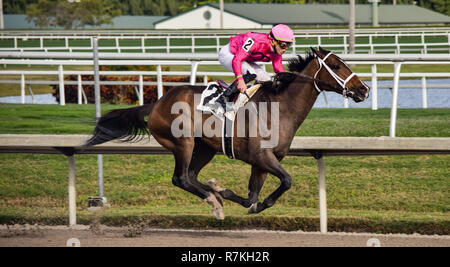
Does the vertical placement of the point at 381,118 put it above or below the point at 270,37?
below

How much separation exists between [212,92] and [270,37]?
59cm

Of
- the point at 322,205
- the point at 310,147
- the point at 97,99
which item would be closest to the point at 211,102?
the point at 310,147

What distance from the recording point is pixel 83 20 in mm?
55531

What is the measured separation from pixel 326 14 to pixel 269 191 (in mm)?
48800

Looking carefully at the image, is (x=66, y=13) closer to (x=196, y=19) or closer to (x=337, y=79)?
(x=196, y=19)

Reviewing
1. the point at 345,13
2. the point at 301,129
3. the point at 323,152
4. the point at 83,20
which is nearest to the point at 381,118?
the point at 301,129

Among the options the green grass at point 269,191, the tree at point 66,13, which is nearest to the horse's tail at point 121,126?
the green grass at point 269,191

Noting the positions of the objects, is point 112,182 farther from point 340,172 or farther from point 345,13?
point 345,13

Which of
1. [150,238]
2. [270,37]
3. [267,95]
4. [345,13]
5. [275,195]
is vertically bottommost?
[150,238]

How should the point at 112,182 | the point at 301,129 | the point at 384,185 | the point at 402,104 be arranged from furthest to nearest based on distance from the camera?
the point at 402,104, the point at 301,129, the point at 112,182, the point at 384,185

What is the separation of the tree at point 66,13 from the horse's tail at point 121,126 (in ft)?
164

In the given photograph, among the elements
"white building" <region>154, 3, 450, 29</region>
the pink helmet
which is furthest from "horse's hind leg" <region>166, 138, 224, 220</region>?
"white building" <region>154, 3, 450, 29</region>

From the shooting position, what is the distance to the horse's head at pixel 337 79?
4957 millimetres

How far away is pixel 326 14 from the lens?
54.0m
